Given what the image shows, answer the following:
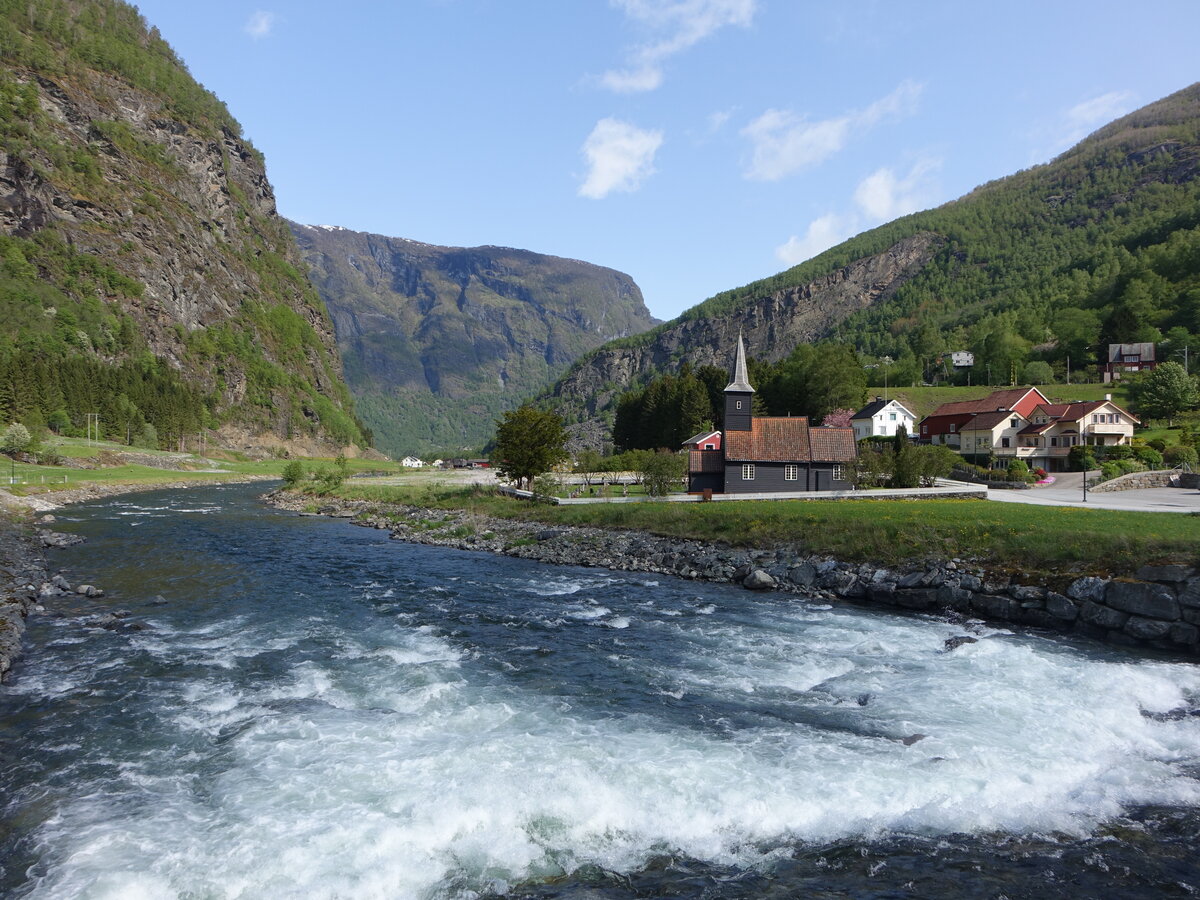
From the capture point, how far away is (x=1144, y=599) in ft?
70.3

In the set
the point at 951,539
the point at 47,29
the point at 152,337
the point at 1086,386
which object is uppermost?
the point at 47,29

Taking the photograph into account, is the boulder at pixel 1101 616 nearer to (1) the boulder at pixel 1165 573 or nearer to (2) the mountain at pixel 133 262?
(1) the boulder at pixel 1165 573

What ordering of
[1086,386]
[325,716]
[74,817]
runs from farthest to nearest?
1. [1086,386]
2. [325,716]
3. [74,817]

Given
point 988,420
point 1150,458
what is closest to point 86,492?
point 1150,458

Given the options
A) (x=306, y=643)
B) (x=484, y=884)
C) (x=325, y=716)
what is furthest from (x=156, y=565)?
(x=484, y=884)

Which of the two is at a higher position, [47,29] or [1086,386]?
[47,29]

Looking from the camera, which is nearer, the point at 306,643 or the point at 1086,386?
the point at 306,643

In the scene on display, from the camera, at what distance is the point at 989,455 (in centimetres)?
7450

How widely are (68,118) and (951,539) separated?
178 meters

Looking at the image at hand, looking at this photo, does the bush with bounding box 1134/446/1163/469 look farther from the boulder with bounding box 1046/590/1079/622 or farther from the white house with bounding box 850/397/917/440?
the boulder with bounding box 1046/590/1079/622

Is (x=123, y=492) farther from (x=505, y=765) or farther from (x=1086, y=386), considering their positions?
(x=1086, y=386)

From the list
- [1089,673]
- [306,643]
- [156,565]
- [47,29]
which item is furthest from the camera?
[47,29]

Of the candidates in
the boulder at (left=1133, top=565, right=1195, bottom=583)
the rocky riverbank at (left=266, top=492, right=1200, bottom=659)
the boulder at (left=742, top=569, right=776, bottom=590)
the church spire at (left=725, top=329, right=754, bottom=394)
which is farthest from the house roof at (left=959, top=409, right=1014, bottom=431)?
the boulder at (left=1133, top=565, right=1195, bottom=583)

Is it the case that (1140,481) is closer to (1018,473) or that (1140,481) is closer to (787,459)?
(1018,473)
